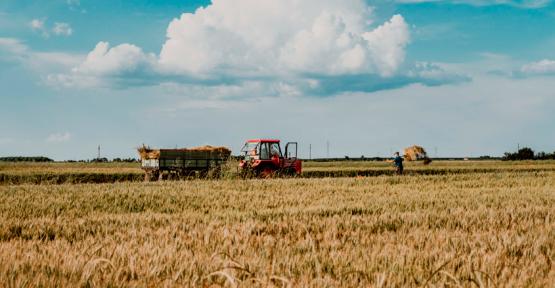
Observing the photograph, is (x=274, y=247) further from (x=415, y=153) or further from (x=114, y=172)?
(x=415, y=153)

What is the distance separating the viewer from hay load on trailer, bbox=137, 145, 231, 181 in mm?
30141

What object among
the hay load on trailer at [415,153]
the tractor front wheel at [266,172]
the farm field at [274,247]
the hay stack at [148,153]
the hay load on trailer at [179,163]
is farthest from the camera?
the hay load on trailer at [415,153]

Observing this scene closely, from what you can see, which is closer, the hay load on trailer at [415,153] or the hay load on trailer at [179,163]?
the hay load on trailer at [179,163]

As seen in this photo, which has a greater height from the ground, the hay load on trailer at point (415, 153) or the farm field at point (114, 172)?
the hay load on trailer at point (415, 153)

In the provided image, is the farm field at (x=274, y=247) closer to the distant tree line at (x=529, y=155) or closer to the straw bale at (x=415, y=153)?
the straw bale at (x=415, y=153)

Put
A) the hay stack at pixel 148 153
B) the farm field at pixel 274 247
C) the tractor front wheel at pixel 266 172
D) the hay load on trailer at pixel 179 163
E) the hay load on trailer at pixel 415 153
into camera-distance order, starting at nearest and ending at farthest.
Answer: the farm field at pixel 274 247 < the tractor front wheel at pixel 266 172 < the hay load on trailer at pixel 179 163 < the hay stack at pixel 148 153 < the hay load on trailer at pixel 415 153

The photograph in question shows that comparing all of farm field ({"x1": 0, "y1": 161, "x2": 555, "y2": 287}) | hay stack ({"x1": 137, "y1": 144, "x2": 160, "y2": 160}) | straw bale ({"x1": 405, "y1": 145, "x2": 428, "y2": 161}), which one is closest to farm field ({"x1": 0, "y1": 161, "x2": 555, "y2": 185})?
hay stack ({"x1": 137, "y1": 144, "x2": 160, "y2": 160})

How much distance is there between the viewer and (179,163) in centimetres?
3064

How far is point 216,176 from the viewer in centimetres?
2967

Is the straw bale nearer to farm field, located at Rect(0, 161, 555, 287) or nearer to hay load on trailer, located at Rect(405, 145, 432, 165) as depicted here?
hay load on trailer, located at Rect(405, 145, 432, 165)

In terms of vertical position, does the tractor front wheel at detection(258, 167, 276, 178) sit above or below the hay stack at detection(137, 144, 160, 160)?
below

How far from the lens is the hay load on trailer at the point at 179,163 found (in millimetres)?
30141

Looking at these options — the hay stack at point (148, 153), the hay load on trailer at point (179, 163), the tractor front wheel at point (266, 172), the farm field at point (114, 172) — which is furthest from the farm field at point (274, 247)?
the hay stack at point (148, 153)

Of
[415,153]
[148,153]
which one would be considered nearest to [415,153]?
[415,153]
